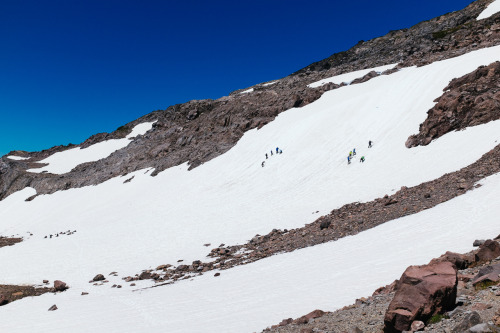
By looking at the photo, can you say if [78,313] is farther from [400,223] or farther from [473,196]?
[473,196]

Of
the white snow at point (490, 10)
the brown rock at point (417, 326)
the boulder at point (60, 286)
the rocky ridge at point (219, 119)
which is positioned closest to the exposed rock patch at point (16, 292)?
the boulder at point (60, 286)

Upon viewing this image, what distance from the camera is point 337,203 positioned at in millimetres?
25688

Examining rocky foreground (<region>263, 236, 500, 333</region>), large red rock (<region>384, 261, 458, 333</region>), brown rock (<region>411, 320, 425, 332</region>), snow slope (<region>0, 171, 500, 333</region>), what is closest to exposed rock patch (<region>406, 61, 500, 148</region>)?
snow slope (<region>0, 171, 500, 333</region>)

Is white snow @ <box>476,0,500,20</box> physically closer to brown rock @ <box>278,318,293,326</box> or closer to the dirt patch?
brown rock @ <box>278,318,293,326</box>

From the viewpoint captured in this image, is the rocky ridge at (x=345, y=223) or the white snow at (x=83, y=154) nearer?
the rocky ridge at (x=345, y=223)

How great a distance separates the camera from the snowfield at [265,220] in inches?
500

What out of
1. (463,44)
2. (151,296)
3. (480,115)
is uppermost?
(463,44)

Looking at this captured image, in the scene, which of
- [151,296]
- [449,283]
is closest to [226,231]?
[151,296]

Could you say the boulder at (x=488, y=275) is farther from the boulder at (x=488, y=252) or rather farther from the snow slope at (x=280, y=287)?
the snow slope at (x=280, y=287)

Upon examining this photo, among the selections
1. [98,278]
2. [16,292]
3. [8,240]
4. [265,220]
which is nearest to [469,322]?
[98,278]

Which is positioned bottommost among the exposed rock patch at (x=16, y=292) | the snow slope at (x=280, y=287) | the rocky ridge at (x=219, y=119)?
the snow slope at (x=280, y=287)

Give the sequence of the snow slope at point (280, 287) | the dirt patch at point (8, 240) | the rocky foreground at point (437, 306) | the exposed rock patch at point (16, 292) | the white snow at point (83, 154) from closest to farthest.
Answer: the rocky foreground at point (437, 306)
the snow slope at point (280, 287)
the exposed rock patch at point (16, 292)
the dirt patch at point (8, 240)
the white snow at point (83, 154)

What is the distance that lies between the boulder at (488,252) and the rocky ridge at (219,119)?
42261 millimetres

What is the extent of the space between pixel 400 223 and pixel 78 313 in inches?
655
